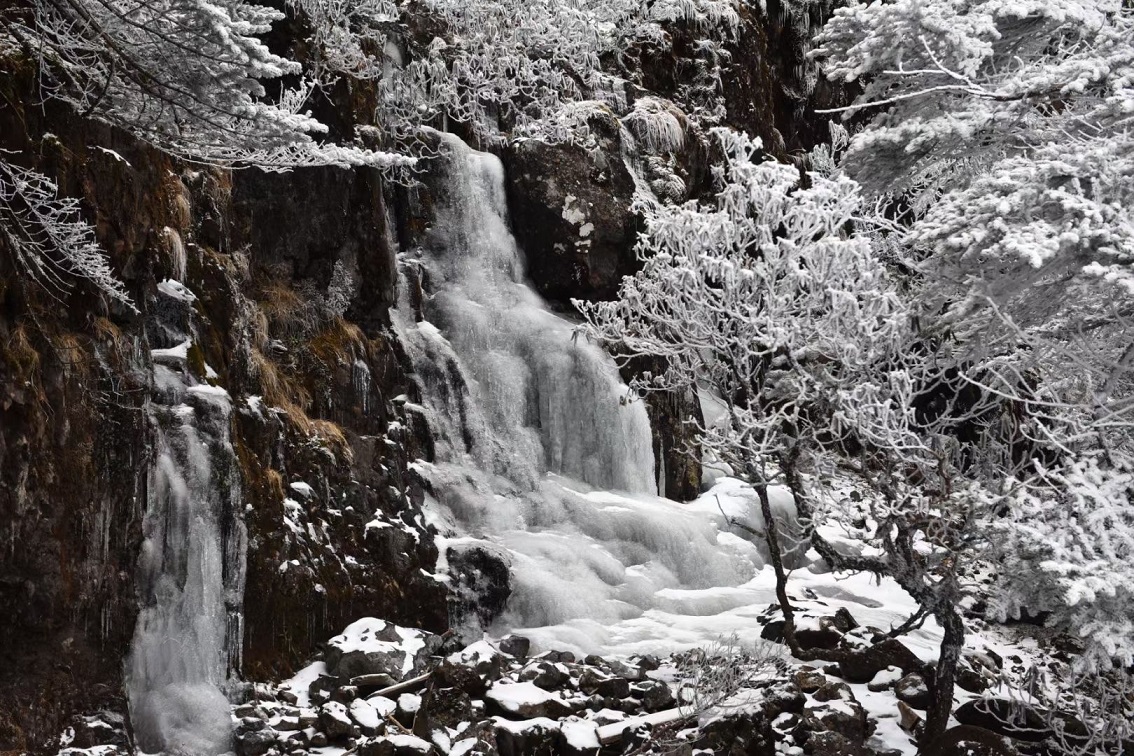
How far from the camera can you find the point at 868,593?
41.9 ft

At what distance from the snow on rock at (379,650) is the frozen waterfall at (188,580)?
93cm

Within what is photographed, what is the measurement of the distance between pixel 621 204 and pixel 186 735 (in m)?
10.2

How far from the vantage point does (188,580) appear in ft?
27.7

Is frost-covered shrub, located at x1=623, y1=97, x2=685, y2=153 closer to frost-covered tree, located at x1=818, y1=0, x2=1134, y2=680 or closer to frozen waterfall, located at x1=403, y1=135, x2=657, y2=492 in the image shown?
frozen waterfall, located at x1=403, y1=135, x2=657, y2=492

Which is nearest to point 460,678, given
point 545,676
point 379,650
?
point 545,676

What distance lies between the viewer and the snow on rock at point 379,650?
9039 millimetres

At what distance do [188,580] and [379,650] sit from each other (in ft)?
5.92

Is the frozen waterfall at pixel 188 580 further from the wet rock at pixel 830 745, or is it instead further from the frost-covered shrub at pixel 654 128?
the frost-covered shrub at pixel 654 128

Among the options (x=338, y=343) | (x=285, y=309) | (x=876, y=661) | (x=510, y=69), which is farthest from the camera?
(x=510, y=69)

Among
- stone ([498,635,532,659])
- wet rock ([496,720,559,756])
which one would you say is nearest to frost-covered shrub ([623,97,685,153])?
stone ([498,635,532,659])

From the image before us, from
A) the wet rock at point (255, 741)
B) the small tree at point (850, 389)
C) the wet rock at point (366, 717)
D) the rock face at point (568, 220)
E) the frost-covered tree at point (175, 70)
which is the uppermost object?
the rock face at point (568, 220)

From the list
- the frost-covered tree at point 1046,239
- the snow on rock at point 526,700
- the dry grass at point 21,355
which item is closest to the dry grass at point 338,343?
the dry grass at point 21,355

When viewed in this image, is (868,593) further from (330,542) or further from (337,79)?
(337,79)

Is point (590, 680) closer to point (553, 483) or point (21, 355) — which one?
point (553, 483)
